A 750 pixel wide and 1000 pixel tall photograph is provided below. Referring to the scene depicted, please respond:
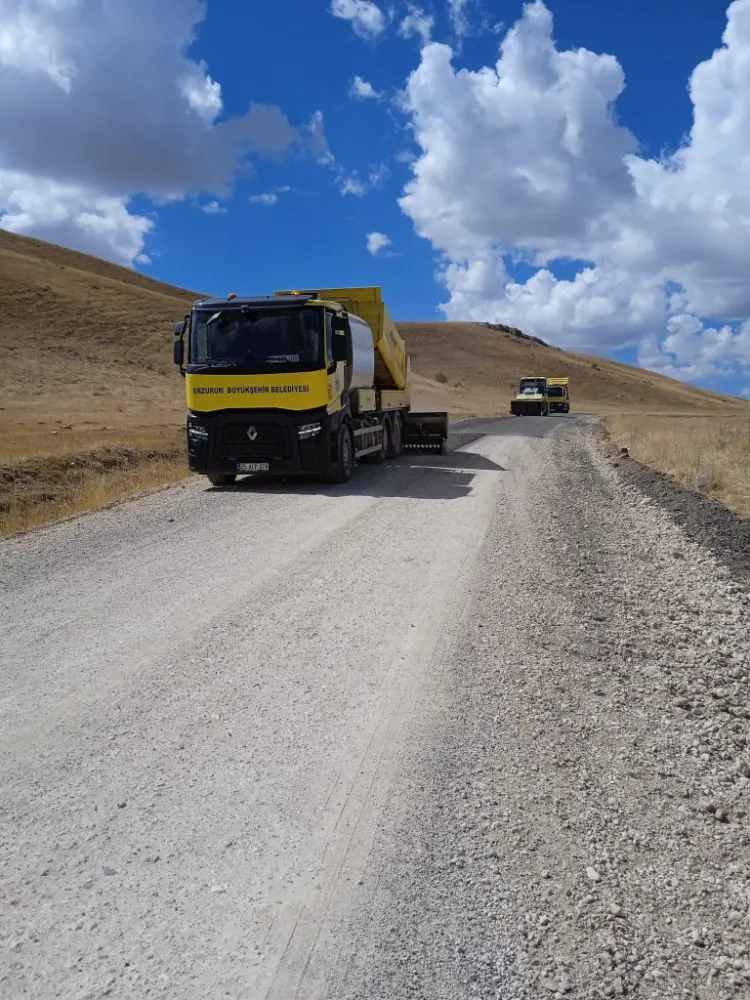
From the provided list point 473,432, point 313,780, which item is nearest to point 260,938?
point 313,780

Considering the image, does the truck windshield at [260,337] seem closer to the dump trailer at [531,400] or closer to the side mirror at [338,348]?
the side mirror at [338,348]

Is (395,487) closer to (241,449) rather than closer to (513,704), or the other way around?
(241,449)

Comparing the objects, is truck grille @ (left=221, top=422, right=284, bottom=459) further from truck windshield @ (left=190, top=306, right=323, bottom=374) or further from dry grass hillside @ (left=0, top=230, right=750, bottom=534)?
dry grass hillside @ (left=0, top=230, right=750, bottom=534)

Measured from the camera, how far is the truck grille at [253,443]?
44.4ft

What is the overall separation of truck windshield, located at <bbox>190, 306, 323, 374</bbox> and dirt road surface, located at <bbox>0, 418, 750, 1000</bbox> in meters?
6.51

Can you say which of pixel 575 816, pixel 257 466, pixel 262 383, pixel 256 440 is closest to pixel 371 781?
pixel 575 816

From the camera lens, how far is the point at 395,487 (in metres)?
13.8

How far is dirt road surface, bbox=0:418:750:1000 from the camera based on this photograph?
2.62 metres

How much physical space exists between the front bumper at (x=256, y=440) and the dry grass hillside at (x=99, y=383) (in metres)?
1.56

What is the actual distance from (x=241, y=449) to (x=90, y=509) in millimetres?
3008

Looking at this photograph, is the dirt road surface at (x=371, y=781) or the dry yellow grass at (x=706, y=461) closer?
the dirt road surface at (x=371, y=781)

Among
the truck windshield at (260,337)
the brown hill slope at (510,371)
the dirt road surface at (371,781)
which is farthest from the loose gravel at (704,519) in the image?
the brown hill slope at (510,371)

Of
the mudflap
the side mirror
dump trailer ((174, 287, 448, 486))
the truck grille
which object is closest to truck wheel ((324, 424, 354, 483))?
dump trailer ((174, 287, 448, 486))

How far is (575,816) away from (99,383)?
41.8 m
